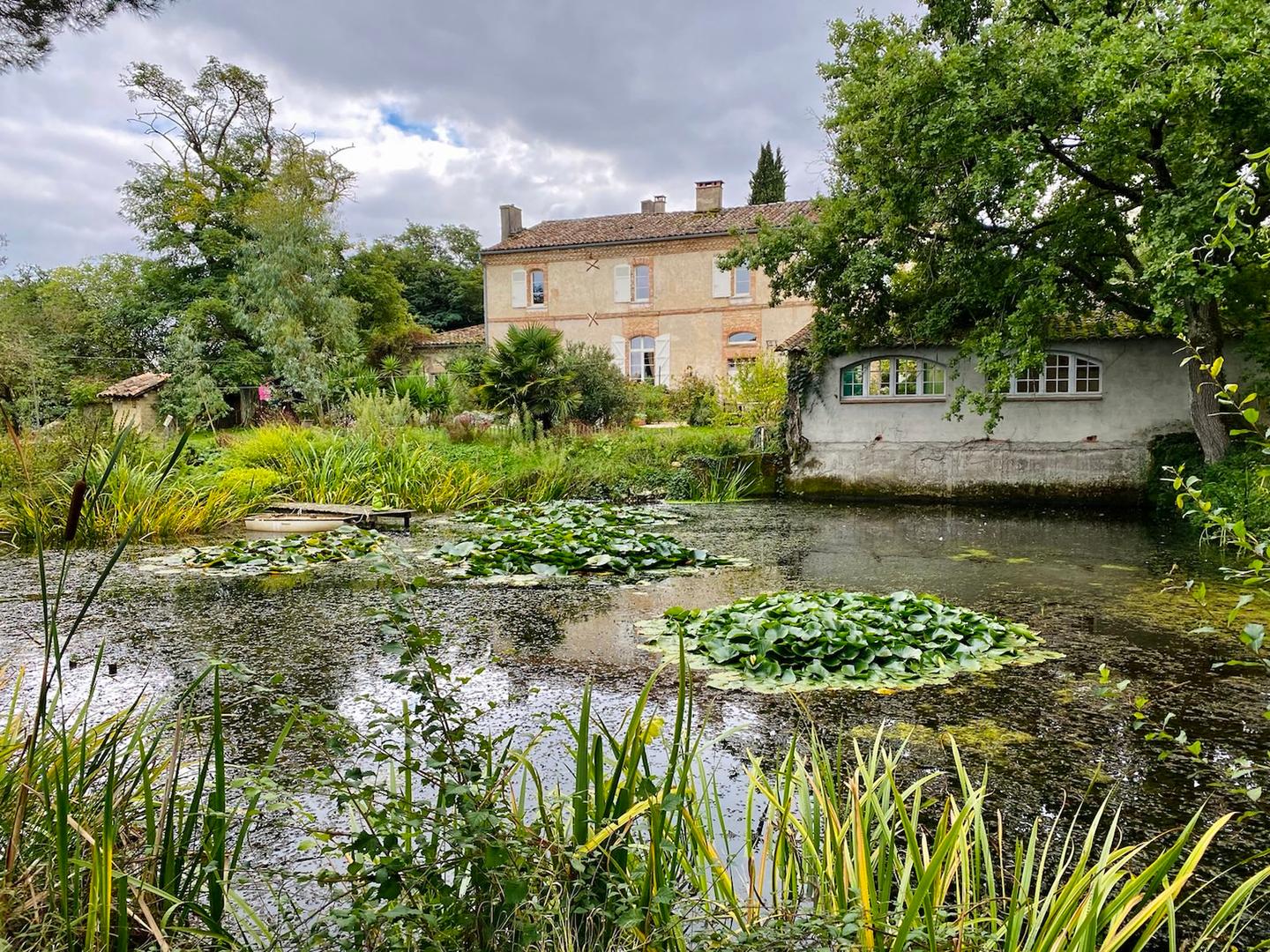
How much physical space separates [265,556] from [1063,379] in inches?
496

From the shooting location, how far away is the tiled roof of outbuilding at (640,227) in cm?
2930

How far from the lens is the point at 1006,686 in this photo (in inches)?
171

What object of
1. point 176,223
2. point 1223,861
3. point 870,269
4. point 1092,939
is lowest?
point 1223,861

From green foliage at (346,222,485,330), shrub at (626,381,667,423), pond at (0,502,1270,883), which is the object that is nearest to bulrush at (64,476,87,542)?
pond at (0,502,1270,883)

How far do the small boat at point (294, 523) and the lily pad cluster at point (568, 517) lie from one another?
161 centimetres

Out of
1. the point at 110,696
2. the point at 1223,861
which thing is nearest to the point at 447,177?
the point at 110,696

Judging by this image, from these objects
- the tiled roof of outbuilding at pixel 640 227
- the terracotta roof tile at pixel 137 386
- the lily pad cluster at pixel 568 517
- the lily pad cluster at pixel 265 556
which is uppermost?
the tiled roof of outbuilding at pixel 640 227

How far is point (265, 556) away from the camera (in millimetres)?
8117

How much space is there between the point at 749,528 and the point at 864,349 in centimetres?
536

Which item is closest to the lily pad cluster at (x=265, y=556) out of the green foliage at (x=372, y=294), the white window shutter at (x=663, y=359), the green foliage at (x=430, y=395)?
the green foliage at (x=430, y=395)

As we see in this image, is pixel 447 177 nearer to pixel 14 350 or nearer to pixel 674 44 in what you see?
→ pixel 14 350

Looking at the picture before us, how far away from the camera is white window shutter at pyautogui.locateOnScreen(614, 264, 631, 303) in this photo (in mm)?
30734

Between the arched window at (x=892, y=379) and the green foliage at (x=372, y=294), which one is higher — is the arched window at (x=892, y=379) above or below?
below

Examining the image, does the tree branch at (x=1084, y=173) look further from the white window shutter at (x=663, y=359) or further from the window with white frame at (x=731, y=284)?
the white window shutter at (x=663, y=359)
